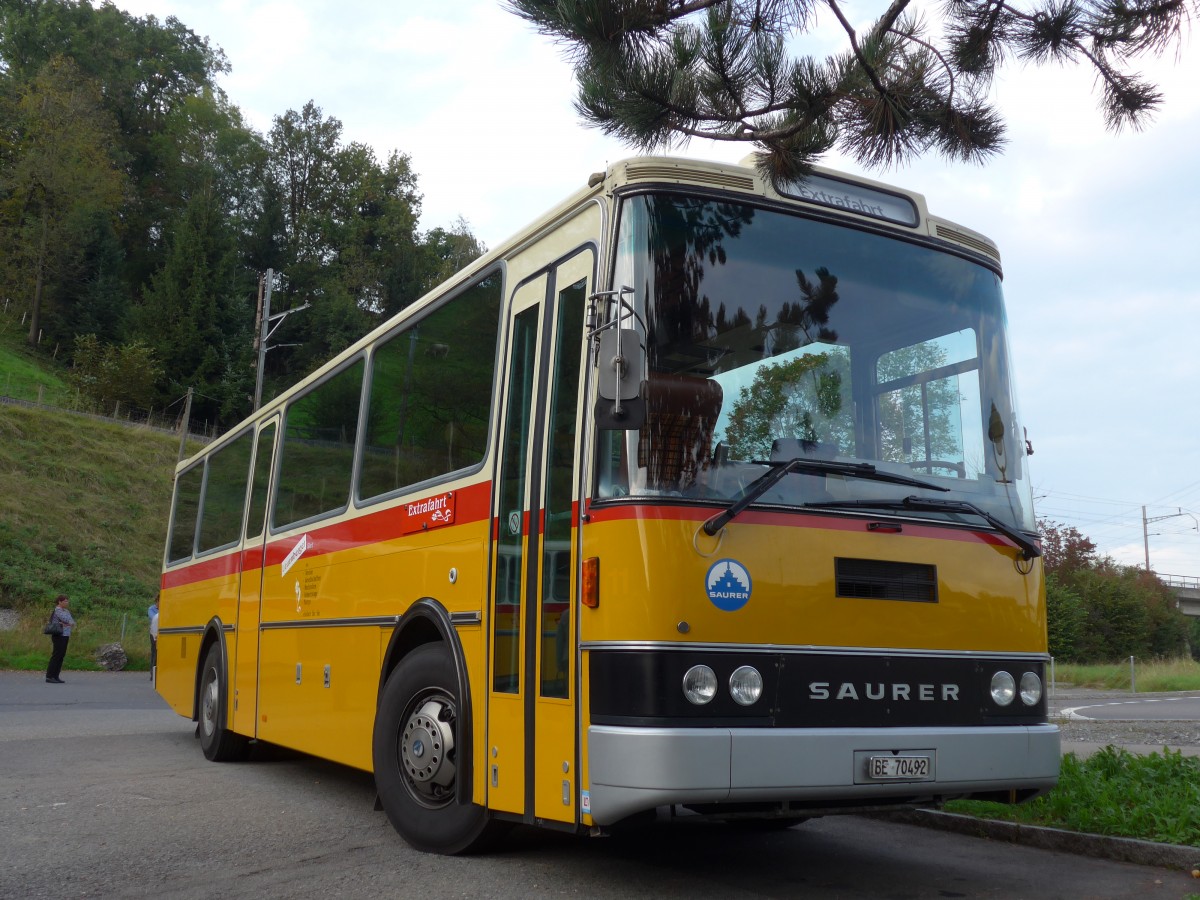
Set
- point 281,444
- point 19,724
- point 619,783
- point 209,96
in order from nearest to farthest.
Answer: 1. point 619,783
2. point 281,444
3. point 19,724
4. point 209,96

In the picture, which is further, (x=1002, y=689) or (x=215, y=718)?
(x=215, y=718)

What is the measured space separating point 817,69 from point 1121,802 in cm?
482

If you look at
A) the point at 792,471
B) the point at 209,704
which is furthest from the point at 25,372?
the point at 792,471

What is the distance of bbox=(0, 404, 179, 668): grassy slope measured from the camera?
30.9 metres

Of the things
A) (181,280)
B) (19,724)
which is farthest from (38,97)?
(19,724)

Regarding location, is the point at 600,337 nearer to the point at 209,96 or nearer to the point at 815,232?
the point at 815,232

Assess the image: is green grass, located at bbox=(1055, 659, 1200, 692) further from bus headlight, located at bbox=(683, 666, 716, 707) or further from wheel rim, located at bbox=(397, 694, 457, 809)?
bus headlight, located at bbox=(683, 666, 716, 707)

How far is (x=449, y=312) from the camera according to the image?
23.9 ft

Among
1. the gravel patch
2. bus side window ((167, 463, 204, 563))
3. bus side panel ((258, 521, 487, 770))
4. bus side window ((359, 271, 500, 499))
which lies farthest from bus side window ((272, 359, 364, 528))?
the gravel patch

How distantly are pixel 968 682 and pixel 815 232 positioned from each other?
2278 millimetres

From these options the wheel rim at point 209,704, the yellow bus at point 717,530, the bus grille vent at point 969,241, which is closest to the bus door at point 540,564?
the yellow bus at point 717,530

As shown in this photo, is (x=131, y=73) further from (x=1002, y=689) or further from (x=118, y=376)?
(x=1002, y=689)

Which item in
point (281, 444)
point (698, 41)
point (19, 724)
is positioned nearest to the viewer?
point (698, 41)

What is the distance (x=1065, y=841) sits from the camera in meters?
6.89
